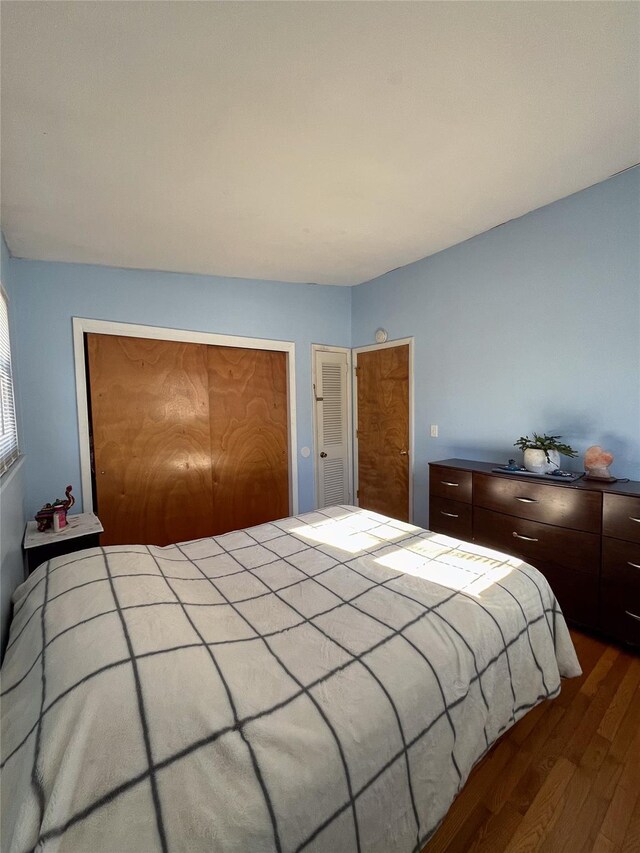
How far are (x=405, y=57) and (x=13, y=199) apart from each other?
1.92 m

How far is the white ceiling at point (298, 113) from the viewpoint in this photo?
1062mm

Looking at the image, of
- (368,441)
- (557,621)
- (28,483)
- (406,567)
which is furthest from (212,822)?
(368,441)

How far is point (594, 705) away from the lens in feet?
5.18

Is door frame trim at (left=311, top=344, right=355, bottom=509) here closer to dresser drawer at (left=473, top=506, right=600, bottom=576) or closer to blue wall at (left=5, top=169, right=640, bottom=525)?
blue wall at (left=5, top=169, right=640, bottom=525)

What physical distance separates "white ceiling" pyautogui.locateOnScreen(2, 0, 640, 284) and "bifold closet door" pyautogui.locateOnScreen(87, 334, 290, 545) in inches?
36.1

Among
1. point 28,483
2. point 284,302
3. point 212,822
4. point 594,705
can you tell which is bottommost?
point 594,705

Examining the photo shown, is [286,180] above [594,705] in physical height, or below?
above

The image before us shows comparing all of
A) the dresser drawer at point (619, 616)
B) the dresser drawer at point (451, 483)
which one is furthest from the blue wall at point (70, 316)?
the dresser drawer at point (619, 616)

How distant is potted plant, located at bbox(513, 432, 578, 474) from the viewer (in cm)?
218

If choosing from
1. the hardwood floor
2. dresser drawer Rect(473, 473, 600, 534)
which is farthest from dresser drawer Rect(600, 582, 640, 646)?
dresser drawer Rect(473, 473, 600, 534)

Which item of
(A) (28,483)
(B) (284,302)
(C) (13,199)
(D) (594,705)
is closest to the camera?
(D) (594,705)

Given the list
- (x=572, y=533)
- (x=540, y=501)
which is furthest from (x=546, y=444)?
(x=572, y=533)

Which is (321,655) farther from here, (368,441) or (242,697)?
(368,441)

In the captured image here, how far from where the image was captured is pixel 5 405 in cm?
182
